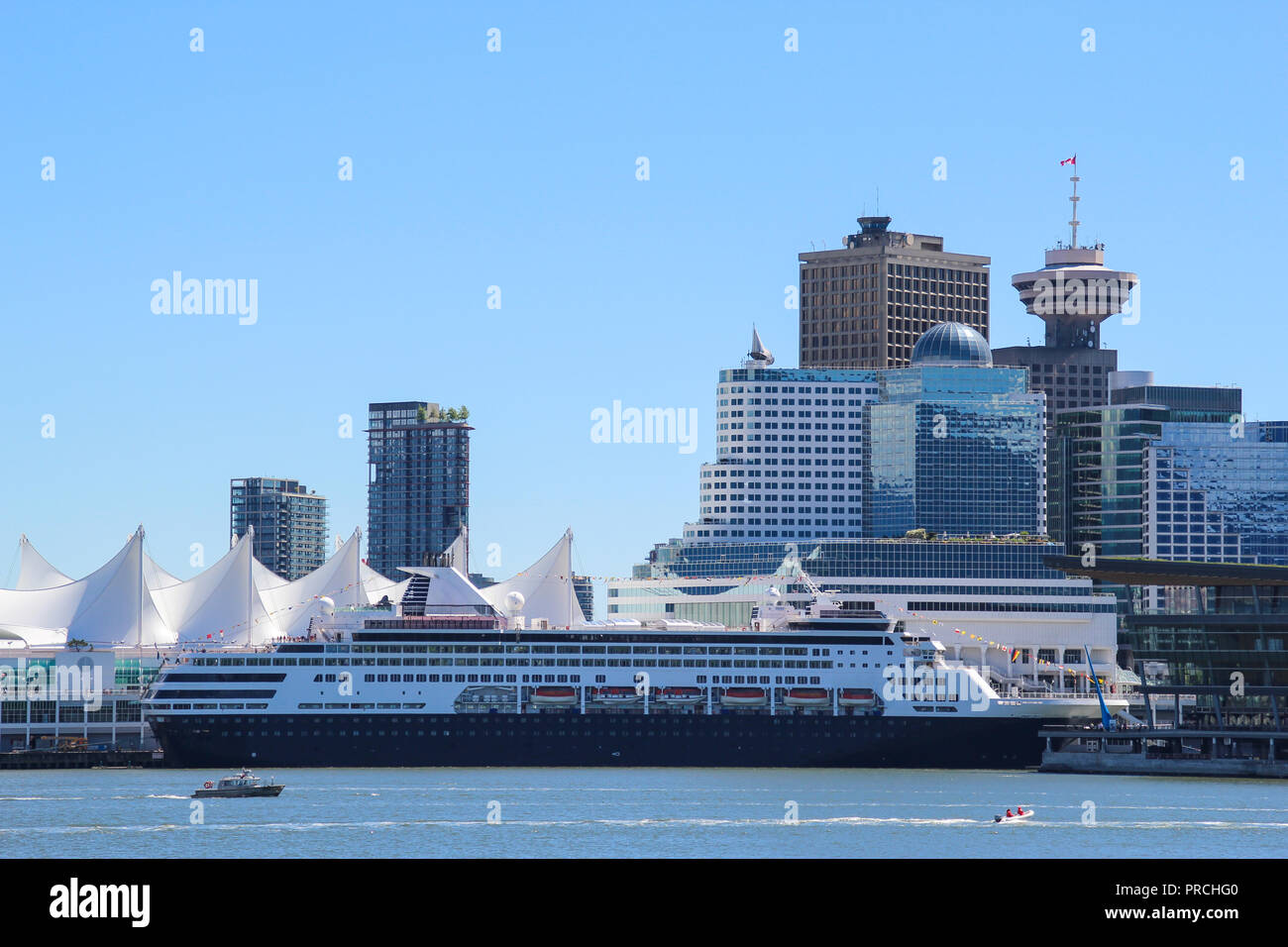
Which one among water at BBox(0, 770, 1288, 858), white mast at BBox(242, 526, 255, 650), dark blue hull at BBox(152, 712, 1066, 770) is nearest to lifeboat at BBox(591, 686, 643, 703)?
dark blue hull at BBox(152, 712, 1066, 770)

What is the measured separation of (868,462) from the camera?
585ft

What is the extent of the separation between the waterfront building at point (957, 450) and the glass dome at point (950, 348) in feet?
0.28

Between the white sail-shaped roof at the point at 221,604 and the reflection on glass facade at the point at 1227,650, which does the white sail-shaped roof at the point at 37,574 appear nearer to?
the white sail-shaped roof at the point at 221,604

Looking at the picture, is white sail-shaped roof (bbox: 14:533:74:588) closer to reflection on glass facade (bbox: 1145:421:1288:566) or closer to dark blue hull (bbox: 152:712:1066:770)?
dark blue hull (bbox: 152:712:1066:770)

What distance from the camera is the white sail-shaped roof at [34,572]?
13688cm

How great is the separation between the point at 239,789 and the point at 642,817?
17.6 m

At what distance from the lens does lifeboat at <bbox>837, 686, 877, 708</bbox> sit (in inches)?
4035

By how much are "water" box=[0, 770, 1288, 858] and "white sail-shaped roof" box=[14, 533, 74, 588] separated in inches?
1865

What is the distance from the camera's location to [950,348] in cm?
17712

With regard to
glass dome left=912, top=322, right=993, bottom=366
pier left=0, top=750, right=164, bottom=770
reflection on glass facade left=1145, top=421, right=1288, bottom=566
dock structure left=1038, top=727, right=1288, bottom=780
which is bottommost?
pier left=0, top=750, right=164, bottom=770

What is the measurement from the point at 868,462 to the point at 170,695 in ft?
299

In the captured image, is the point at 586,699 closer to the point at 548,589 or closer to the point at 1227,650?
the point at 548,589
